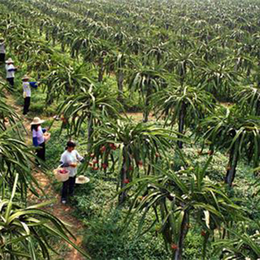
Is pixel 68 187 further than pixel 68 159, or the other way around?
pixel 68 187

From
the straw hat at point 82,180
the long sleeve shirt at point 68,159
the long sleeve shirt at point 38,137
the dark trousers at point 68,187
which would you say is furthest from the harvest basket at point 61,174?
the long sleeve shirt at point 38,137

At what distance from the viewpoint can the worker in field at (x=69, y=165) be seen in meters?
6.96

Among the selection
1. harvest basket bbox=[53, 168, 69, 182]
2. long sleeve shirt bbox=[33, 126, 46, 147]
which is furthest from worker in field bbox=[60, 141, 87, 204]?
long sleeve shirt bbox=[33, 126, 46, 147]

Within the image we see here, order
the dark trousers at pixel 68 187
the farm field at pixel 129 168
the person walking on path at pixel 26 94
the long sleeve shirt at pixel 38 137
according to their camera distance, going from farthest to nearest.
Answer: the person walking on path at pixel 26 94 < the long sleeve shirt at pixel 38 137 < the dark trousers at pixel 68 187 < the farm field at pixel 129 168

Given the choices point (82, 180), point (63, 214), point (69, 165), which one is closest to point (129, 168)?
point (69, 165)

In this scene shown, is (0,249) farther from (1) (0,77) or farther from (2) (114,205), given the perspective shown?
(1) (0,77)

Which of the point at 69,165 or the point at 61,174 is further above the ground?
the point at 69,165

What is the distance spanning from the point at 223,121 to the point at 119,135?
7.56 feet

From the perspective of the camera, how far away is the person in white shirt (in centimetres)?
696

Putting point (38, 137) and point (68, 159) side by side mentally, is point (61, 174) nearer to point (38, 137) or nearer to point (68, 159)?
point (68, 159)

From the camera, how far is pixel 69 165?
6.99 meters

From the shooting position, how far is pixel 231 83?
1108cm

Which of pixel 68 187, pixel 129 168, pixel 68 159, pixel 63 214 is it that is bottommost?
pixel 63 214

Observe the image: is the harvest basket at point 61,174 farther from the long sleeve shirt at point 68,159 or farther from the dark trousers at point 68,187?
the dark trousers at point 68,187
